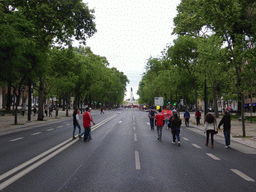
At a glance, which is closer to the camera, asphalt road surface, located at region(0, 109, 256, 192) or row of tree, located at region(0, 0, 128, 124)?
asphalt road surface, located at region(0, 109, 256, 192)

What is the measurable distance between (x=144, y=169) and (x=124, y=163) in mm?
905

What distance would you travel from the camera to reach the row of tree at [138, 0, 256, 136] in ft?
49.8

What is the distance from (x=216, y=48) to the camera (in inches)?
1079

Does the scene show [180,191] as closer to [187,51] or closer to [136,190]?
[136,190]

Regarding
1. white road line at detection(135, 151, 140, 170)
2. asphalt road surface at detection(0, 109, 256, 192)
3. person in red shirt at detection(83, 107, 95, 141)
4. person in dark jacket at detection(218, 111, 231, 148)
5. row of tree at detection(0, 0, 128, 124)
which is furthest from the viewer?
row of tree at detection(0, 0, 128, 124)

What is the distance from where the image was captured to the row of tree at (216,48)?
15.2 meters

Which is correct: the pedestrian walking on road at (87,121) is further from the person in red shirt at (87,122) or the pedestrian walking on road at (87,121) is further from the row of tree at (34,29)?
the row of tree at (34,29)

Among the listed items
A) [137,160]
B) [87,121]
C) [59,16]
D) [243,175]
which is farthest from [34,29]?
[243,175]

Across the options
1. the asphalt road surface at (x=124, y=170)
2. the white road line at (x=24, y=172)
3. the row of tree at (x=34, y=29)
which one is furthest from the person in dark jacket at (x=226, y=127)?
the row of tree at (x=34, y=29)

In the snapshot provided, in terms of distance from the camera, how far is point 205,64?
25609mm

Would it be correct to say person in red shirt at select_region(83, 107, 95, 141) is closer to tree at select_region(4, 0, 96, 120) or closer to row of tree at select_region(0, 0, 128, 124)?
row of tree at select_region(0, 0, 128, 124)

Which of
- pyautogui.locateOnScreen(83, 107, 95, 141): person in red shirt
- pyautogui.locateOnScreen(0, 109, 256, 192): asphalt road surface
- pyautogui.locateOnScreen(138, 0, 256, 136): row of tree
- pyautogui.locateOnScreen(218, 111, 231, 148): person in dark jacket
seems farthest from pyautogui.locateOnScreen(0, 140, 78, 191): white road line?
pyautogui.locateOnScreen(138, 0, 256, 136): row of tree

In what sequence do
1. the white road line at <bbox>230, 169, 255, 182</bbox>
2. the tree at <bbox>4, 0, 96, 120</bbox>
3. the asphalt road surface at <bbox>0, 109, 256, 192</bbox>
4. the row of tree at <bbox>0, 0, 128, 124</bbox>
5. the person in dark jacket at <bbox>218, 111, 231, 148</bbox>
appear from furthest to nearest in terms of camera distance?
the tree at <bbox>4, 0, 96, 120</bbox> → the row of tree at <bbox>0, 0, 128, 124</bbox> → the person in dark jacket at <bbox>218, 111, 231, 148</bbox> → the white road line at <bbox>230, 169, 255, 182</bbox> → the asphalt road surface at <bbox>0, 109, 256, 192</bbox>

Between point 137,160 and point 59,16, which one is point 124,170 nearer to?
point 137,160
